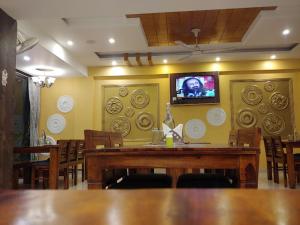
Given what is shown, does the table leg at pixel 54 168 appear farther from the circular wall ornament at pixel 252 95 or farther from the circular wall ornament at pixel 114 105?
the circular wall ornament at pixel 252 95

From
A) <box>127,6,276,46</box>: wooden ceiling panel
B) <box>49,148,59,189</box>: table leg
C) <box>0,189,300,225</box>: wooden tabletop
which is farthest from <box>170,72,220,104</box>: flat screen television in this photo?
<box>0,189,300,225</box>: wooden tabletop

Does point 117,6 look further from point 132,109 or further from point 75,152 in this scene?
point 132,109

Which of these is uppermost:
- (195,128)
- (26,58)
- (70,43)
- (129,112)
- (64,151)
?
(70,43)

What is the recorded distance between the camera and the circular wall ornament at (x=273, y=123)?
692cm

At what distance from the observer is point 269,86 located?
7.09 meters

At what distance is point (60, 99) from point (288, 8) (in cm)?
547

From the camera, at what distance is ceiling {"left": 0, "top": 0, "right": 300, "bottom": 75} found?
140 inches

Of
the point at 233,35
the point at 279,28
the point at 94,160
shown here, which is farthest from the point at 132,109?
the point at 94,160

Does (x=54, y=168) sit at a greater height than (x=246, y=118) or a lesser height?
lesser

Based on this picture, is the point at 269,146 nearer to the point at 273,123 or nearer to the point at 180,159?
the point at 273,123

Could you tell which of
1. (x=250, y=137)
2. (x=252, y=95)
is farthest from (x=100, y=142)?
(x=252, y=95)

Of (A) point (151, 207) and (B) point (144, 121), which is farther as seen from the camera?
(B) point (144, 121)

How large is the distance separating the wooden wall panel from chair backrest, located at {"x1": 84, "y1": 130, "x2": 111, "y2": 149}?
2.11 metres

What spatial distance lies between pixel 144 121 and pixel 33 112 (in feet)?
8.89
